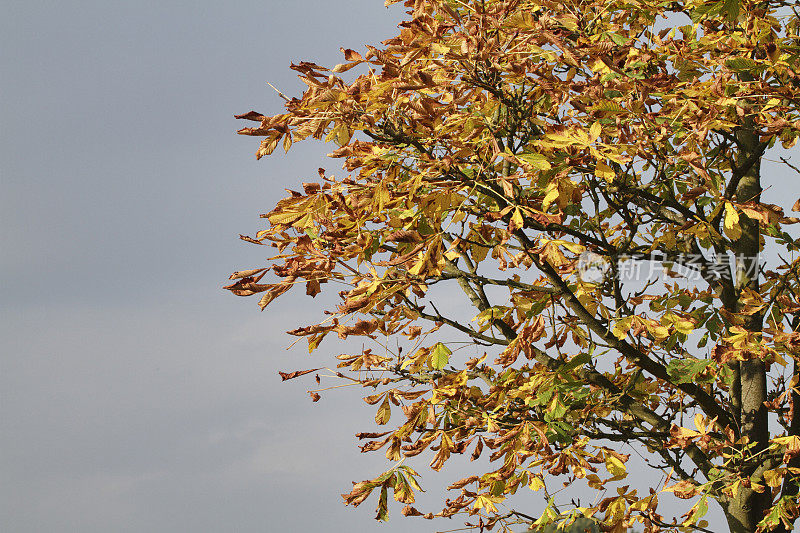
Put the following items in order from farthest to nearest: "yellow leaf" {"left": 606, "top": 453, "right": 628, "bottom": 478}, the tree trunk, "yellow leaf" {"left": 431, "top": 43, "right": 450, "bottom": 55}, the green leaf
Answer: the tree trunk
"yellow leaf" {"left": 606, "top": 453, "right": 628, "bottom": 478}
the green leaf
"yellow leaf" {"left": 431, "top": 43, "right": 450, "bottom": 55}

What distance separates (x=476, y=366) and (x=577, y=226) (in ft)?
5.19

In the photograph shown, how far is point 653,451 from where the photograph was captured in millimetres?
6613

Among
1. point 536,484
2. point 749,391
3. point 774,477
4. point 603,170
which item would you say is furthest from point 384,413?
point 749,391

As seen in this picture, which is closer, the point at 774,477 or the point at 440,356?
the point at 440,356

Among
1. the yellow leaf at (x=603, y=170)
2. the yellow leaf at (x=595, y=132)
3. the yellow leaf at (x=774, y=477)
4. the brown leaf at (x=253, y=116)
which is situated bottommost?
the yellow leaf at (x=774, y=477)

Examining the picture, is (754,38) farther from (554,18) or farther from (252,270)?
(252,270)

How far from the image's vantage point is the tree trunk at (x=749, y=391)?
20.9 feet

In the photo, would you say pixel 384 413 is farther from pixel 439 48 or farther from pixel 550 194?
pixel 439 48

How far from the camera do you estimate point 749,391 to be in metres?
6.64

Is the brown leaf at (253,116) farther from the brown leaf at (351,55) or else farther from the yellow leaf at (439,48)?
the yellow leaf at (439,48)

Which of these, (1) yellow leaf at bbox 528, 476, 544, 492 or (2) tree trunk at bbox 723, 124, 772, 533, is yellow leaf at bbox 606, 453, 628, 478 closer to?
(1) yellow leaf at bbox 528, 476, 544, 492

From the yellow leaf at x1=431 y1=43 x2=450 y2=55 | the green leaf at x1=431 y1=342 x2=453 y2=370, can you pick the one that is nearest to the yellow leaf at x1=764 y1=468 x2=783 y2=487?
the green leaf at x1=431 y1=342 x2=453 y2=370

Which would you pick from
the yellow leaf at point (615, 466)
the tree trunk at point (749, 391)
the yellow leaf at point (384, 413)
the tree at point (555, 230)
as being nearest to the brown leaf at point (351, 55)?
the tree at point (555, 230)

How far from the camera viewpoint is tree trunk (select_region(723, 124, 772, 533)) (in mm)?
6383
